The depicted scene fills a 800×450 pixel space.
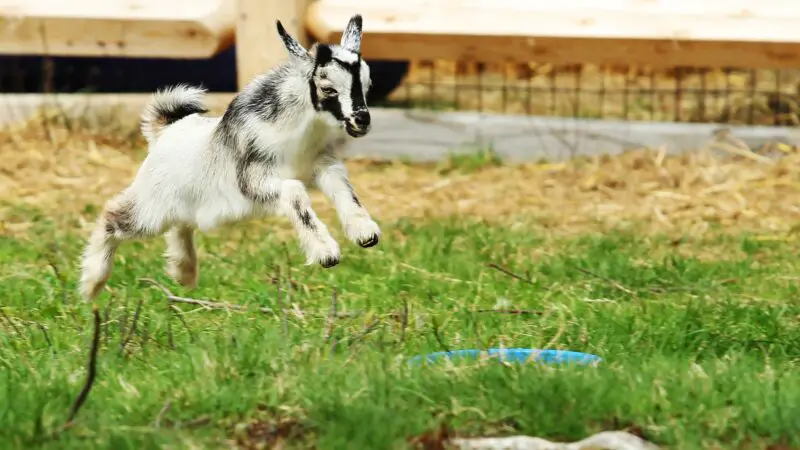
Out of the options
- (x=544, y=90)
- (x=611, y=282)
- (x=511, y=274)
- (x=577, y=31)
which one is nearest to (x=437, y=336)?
Result: (x=511, y=274)

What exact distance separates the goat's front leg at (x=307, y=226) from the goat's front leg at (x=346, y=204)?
2.6 inches

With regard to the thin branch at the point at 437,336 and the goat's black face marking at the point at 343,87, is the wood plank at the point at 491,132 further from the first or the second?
the goat's black face marking at the point at 343,87

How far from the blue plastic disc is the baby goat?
399 millimetres

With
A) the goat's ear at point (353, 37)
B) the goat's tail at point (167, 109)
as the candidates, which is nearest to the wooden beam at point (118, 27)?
the goat's tail at point (167, 109)

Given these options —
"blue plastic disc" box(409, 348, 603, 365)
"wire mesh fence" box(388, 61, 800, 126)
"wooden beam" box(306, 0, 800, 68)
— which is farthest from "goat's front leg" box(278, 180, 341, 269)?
"wire mesh fence" box(388, 61, 800, 126)

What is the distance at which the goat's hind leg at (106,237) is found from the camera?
4379 mm

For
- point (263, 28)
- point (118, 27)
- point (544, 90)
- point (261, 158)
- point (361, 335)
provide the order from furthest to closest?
point (544, 90)
point (118, 27)
point (263, 28)
point (361, 335)
point (261, 158)

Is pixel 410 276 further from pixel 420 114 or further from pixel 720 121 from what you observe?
pixel 720 121

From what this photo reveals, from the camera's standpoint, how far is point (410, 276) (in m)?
5.37

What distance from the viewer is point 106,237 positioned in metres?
4.46

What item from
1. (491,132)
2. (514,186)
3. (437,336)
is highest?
(437,336)

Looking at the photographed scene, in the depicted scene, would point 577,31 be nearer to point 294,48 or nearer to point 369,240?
point 294,48

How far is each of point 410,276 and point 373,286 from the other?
0.20m

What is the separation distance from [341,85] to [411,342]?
37.8 inches
